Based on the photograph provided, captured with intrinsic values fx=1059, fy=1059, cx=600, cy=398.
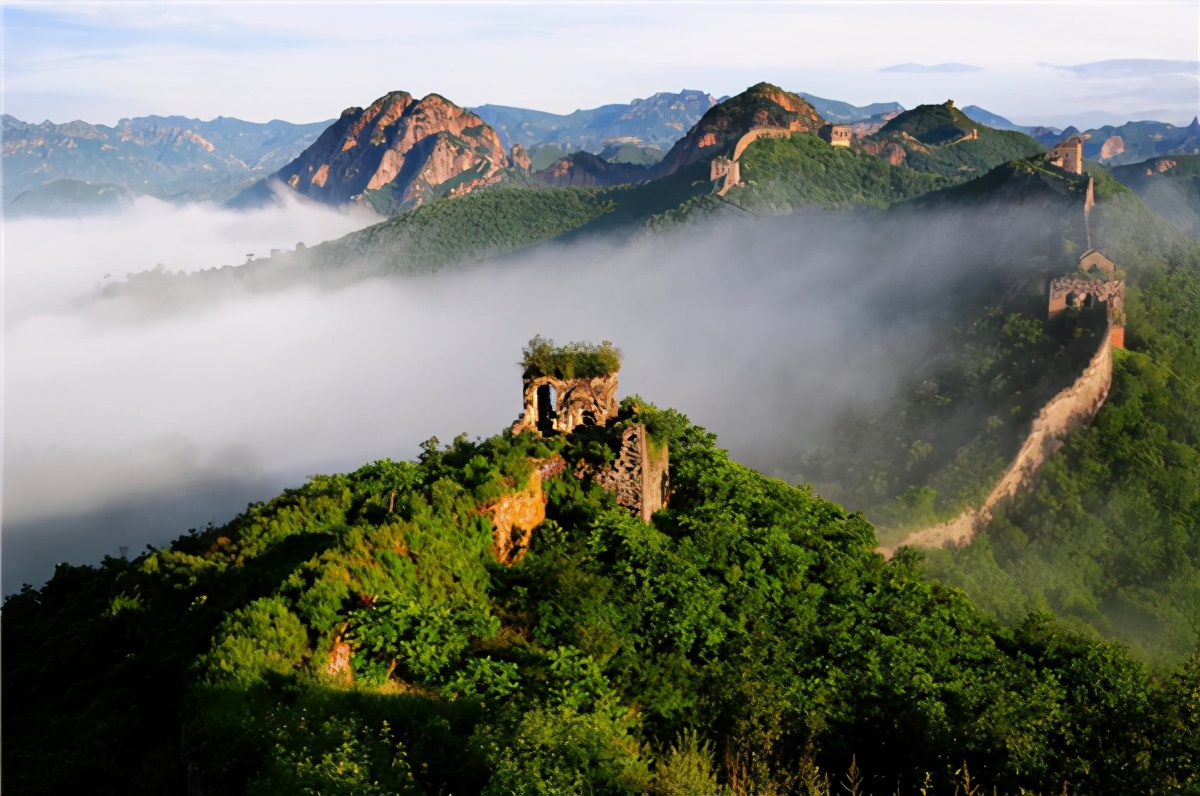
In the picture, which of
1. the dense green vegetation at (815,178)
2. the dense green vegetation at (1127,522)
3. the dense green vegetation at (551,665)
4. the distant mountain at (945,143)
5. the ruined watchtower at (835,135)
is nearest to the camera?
the dense green vegetation at (551,665)

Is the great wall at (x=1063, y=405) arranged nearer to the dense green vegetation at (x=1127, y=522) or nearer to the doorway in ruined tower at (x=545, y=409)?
the dense green vegetation at (x=1127, y=522)

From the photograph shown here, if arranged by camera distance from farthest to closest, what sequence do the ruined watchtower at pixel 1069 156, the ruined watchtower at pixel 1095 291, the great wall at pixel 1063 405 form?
the ruined watchtower at pixel 1069 156
the ruined watchtower at pixel 1095 291
the great wall at pixel 1063 405

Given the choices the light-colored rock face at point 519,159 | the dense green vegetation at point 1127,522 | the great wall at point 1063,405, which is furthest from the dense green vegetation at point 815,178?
the light-colored rock face at point 519,159

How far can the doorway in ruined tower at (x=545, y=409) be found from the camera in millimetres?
18750

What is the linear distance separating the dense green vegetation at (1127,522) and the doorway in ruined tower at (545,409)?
18554mm

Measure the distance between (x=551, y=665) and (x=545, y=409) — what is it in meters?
7.70

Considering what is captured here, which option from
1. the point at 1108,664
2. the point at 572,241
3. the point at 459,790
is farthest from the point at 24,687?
the point at 572,241

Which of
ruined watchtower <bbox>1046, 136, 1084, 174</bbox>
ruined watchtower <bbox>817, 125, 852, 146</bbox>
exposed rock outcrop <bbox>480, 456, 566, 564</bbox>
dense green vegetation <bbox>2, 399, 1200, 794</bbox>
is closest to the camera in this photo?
dense green vegetation <bbox>2, 399, 1200, 794</bbox>

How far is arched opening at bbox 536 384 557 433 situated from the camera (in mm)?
18750

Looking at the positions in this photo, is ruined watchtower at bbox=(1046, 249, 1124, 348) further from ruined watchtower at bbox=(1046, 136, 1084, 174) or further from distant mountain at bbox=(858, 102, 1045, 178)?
distant mountain at bbox=(858, 102, 1045, 178)

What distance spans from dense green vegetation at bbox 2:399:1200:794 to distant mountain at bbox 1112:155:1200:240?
104 m

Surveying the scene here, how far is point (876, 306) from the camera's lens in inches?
2616

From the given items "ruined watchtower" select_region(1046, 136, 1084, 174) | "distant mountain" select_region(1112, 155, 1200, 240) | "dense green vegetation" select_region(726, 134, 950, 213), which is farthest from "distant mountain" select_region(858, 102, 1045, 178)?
"ruined watchtower" select_region(1046, 136, 1084, 174)

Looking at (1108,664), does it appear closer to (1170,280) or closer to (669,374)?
(1170,280)
